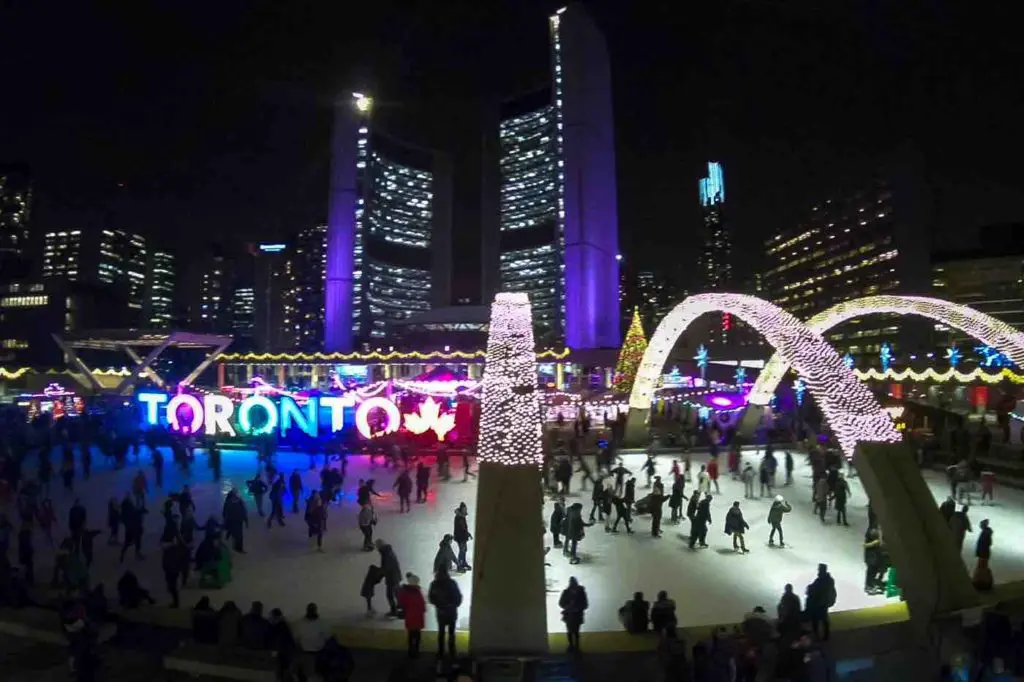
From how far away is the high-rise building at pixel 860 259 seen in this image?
85.1 metres

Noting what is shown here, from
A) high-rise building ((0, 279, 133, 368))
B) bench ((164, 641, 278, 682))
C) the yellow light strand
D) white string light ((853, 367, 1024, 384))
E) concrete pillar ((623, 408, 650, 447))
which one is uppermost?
high-rise building ((0, 279, 133, 368))

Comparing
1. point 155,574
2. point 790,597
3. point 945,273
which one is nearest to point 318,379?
point 155,574

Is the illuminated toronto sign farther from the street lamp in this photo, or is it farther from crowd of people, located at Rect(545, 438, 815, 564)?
the street lamp

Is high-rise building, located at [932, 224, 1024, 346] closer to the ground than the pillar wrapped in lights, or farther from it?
farther from it

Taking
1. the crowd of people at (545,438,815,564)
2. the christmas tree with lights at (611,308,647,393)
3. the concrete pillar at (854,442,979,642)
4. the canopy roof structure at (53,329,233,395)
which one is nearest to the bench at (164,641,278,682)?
the crowd of people at (545,438,815,564)

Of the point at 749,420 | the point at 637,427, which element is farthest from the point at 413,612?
the point at 749,420

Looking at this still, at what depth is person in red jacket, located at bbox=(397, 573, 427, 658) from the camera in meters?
7.56

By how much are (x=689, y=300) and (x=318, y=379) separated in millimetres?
53225

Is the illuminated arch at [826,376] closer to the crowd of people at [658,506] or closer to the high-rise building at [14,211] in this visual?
the crowd of people at [658,506]

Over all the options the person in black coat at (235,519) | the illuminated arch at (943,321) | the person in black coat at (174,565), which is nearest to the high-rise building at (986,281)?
the illuminated arch at (943,321)

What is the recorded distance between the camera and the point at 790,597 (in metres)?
7.87

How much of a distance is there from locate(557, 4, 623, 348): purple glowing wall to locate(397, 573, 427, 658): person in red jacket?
237 feet

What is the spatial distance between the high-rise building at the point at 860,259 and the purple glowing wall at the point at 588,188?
2831 centimetres

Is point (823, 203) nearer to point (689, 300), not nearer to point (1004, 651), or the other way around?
point (689, 300)
